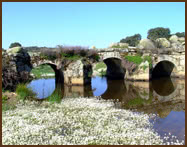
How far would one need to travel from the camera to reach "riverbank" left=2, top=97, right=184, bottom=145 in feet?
21.4

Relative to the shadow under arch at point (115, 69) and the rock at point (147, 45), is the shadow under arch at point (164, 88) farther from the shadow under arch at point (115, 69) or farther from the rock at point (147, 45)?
the shadow under arch at point (115, 69)

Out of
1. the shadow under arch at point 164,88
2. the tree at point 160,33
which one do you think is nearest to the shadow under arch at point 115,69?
the shadow under arch at point 164,88

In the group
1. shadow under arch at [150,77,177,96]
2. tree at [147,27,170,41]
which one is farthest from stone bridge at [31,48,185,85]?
tree at [147,27,170,41]

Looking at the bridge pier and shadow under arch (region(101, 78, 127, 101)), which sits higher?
the bridge pier

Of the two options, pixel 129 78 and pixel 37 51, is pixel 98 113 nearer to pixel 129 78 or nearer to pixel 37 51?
pixel 37 51

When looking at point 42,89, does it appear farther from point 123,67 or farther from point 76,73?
point 123,67

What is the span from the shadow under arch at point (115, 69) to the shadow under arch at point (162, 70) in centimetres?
412

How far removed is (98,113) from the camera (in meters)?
9.52

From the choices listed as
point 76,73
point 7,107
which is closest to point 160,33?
point 76,73

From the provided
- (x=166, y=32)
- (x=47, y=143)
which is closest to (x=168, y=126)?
(x=47, y=143)

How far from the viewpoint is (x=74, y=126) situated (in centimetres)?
782

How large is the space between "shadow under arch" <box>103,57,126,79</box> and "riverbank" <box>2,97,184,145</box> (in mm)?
13741

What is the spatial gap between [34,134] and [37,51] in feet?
44.5

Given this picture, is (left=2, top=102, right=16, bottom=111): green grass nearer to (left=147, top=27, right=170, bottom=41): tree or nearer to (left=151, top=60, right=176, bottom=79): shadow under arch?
(left=151, top=60, right=176, bottom=79): shadow under arch
